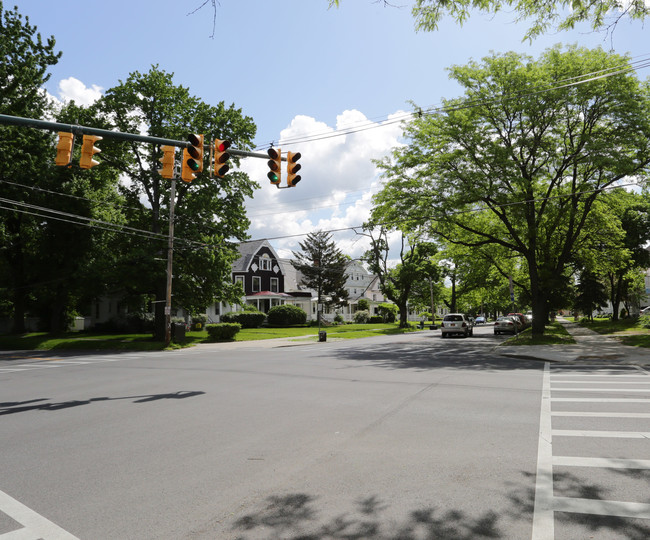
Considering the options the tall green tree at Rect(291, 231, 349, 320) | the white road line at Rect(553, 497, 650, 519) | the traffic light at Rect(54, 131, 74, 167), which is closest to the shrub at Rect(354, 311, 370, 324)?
the tall green tree at Rect(291, 231, 349, 320)

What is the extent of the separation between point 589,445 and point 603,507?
84.3 inches

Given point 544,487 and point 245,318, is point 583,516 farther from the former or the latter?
point 245,318

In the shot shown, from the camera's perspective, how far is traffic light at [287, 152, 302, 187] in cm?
1233

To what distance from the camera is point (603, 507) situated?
401cm

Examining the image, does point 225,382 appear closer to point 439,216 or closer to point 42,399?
point 42,399

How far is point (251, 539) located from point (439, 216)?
931 inches

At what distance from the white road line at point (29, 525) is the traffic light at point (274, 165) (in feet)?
29.6

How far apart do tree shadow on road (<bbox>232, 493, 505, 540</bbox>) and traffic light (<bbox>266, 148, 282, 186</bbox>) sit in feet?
29.9

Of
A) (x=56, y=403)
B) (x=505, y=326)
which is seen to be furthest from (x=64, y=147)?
(x=505, y=326)

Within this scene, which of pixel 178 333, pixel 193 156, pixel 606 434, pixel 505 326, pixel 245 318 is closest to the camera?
pixel 606 434

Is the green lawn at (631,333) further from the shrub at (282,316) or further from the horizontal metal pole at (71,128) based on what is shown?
the shrub at (282,316)

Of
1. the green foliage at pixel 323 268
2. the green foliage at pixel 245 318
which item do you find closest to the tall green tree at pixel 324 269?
the green foliage at pixel 323 268

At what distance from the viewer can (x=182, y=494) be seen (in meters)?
Answer: 4.52

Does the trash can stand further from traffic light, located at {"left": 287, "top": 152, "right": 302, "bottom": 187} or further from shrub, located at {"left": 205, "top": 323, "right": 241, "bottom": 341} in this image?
traffic light, located at {"left": 287, "top": 152, "right": 302, "bottom": 187}
